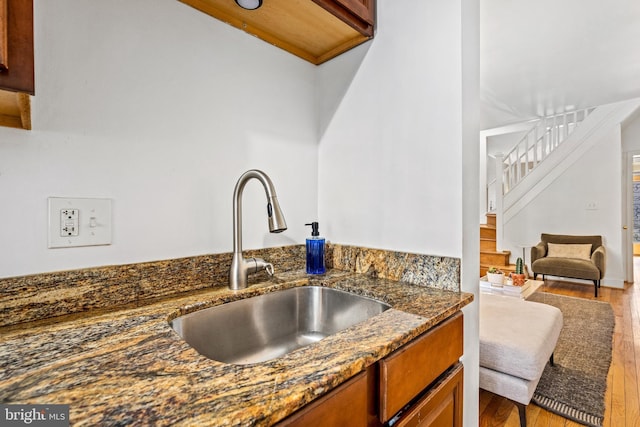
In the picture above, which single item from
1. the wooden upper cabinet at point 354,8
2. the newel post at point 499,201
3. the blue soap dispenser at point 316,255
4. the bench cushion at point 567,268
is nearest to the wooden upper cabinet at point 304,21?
the wooden upper cabinet at point 354,8

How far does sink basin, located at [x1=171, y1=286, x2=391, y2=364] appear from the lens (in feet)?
2.82

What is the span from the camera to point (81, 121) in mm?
801

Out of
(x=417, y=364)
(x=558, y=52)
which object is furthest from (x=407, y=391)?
(x=558, y=52)

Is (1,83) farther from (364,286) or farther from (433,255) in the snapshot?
(433,255)

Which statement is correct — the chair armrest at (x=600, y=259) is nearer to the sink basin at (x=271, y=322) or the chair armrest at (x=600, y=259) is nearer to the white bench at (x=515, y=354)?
the white bench at (x=515, y=354)

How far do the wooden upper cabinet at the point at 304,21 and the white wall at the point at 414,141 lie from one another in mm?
78

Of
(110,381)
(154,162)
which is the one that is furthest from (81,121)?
(110,381)

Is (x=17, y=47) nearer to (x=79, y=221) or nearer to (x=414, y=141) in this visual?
(x=79, y=221)

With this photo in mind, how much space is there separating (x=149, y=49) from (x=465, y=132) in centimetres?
105

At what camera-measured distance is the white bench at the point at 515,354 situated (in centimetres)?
133

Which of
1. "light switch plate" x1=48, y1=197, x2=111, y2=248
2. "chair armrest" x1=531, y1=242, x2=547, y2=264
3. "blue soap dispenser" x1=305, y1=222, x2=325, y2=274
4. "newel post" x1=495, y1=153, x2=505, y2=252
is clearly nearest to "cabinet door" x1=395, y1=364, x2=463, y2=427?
"blue soap dispenser" x1=305, y1=222, x2=325, y2=274

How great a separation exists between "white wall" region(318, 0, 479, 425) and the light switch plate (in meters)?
0.86

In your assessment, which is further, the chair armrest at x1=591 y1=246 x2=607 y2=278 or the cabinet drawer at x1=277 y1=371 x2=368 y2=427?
the chair armrest at x1=591 y1=246 x2=607 y2=278

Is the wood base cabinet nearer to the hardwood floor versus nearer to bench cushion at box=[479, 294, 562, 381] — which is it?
bench cushion at box=[479, 294, 562, 381]
